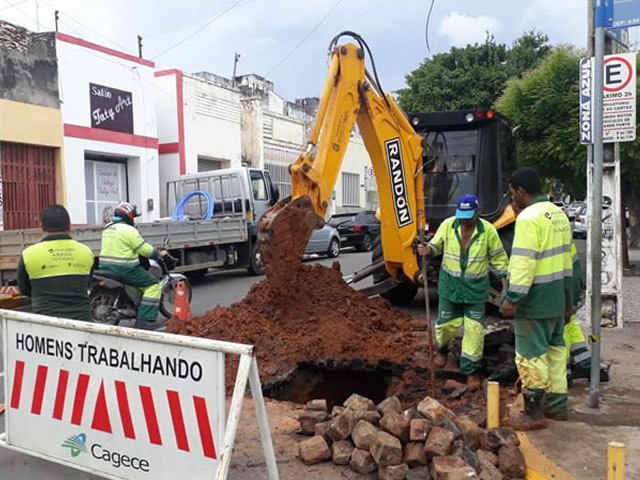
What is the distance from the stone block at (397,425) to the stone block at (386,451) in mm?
81

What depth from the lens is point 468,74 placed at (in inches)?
865

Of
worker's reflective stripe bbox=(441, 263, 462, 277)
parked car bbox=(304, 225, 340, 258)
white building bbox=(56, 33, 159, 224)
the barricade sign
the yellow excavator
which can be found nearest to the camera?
the barricade sign

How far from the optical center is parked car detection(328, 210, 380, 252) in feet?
69.4

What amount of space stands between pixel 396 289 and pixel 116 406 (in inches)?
244

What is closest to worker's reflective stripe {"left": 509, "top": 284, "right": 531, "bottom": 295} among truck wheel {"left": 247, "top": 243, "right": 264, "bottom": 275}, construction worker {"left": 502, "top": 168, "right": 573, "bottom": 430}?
construction worker {"left": 502, "top": 168, "right": 573, "bottom": 430}

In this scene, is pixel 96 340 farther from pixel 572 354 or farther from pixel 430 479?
pixel 572 354

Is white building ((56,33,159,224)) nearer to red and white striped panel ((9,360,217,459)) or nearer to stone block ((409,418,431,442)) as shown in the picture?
red and white striped panel ((9,360,217,459))

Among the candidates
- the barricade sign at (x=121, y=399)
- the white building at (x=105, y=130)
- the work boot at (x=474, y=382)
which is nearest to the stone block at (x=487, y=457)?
the barricade sign at (x=121, y=399)

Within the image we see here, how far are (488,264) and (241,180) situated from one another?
377 inches

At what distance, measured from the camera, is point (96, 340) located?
3.43 meters

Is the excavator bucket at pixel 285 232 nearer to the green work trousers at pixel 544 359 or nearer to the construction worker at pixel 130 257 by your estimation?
the construction worker at pixel 130 257

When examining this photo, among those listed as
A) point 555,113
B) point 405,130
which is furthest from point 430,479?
point 555,113

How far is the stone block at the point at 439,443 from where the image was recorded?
3490 millimetres

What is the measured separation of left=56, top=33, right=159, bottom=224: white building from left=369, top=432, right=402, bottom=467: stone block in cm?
1518
